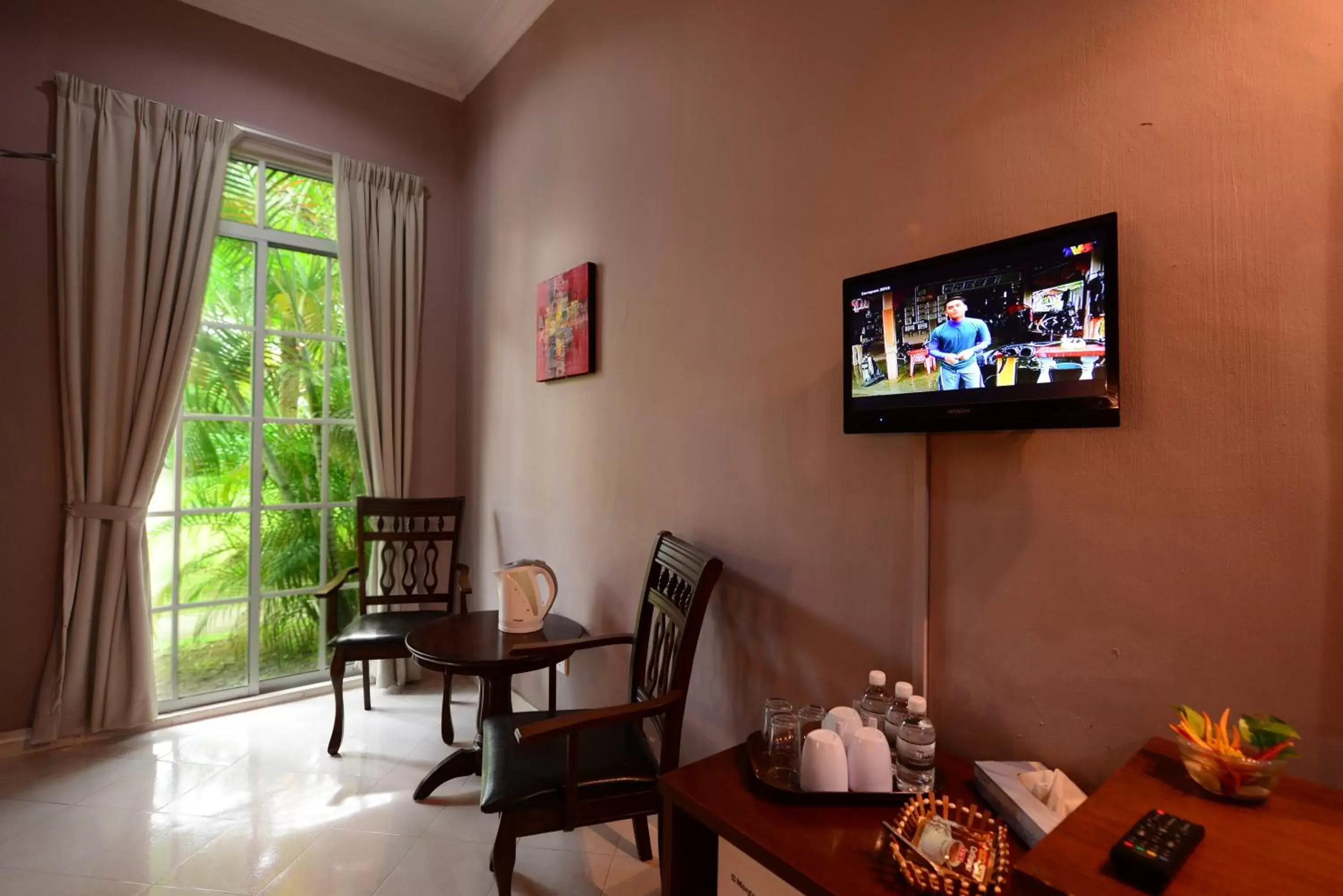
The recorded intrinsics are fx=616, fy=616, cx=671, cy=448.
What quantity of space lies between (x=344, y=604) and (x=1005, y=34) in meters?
3.76

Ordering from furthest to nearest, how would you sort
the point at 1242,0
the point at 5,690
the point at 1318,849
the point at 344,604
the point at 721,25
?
the point at 344,604 → the point at 5,690 → the point at 721,25 → the point at 1242,0 → the point at 1318,849

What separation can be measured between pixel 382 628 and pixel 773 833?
2209 mm

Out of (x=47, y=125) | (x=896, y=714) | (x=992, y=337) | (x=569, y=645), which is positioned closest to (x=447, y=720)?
(x=569, y=645)

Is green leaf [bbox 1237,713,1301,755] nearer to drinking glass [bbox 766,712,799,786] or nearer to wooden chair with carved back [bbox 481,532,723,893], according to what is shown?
drinking glass [bbox 766,712,799,786]

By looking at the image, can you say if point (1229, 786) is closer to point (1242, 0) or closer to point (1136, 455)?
point (1136, 455)

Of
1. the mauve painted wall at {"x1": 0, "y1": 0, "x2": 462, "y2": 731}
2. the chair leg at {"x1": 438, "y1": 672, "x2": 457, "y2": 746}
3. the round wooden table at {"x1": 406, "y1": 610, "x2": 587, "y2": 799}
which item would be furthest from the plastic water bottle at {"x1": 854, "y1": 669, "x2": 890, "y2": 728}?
the mauve painted wall at {"x1": 0, "y1": 0, "x2": 462, "y2": 731}

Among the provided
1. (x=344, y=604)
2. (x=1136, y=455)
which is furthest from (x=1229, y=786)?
(x=344, y=604)

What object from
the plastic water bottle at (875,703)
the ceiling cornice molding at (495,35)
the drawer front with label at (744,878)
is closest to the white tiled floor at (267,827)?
the drawer front with label at (744,878)

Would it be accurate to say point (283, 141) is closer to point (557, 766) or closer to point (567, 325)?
point (567, 325)

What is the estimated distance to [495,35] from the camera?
10.4ft

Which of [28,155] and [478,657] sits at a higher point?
[28,155]

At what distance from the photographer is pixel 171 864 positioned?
193 centimetres

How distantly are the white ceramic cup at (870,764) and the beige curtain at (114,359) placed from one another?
10.2 ft

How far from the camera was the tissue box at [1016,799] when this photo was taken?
0.96m
